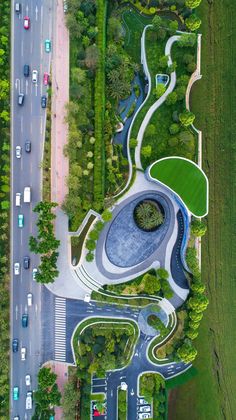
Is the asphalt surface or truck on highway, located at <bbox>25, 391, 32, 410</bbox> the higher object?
the asphalt surface

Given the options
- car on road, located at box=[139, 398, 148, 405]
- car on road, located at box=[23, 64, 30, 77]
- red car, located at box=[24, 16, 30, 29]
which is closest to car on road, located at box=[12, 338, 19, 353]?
car on road, located at box=[139, 398, 148, 405]

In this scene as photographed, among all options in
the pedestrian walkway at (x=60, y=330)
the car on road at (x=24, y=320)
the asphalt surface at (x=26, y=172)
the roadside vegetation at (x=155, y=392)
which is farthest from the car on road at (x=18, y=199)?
the roadside vegetation at (x=155, y=392)

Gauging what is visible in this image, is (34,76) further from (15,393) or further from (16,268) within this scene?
(15,393)

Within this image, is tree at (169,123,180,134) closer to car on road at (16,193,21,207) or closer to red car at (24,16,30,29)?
car on road at (16,193,21,207)

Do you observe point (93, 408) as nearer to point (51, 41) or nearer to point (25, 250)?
point (25, 250)

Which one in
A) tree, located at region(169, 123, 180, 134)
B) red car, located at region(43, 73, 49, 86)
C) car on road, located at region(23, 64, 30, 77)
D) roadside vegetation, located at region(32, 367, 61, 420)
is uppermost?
car on road, located at region(23, 64, 30, 77)
